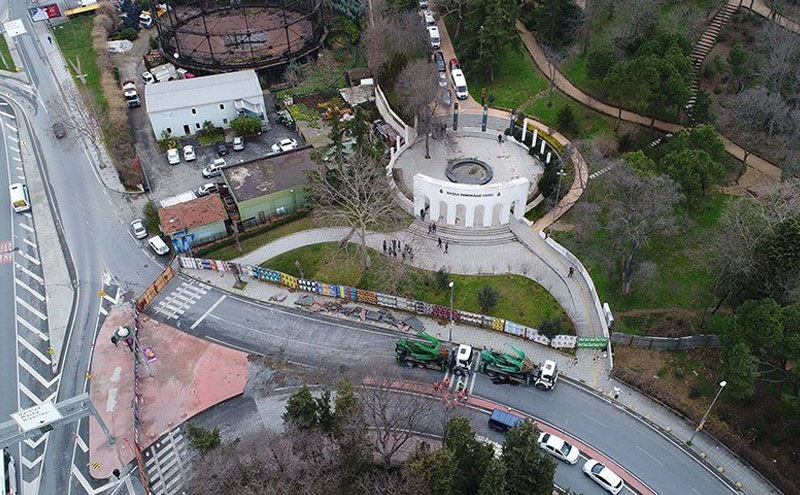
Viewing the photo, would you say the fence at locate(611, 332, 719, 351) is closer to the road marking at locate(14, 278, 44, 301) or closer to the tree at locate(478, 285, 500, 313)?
the tree at locate(478, 285, 500, 313)

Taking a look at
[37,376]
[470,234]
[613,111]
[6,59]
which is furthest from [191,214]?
[6,59]

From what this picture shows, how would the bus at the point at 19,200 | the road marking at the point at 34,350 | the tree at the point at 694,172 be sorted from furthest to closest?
the bus at the point at 19,200
the tree at the point at 694,172
the road marking at the point at 34,350

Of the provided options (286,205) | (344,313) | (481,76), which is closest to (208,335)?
(344,313)

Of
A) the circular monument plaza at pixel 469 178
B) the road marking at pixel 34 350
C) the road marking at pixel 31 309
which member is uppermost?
the circular monument plaza at pixel 469 178

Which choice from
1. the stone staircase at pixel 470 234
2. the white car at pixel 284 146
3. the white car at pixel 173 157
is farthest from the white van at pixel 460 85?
the white car at pixel 173 157

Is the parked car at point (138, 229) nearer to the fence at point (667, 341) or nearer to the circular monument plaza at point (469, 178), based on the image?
the circular monument plaza at point (469, 178)

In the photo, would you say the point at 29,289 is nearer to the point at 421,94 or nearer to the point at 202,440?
the point at 202,440

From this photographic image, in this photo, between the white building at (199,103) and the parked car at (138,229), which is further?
the white building at (199,103)

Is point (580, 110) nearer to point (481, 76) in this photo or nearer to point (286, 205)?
point (481, 76)

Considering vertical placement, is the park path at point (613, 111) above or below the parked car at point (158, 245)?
above
